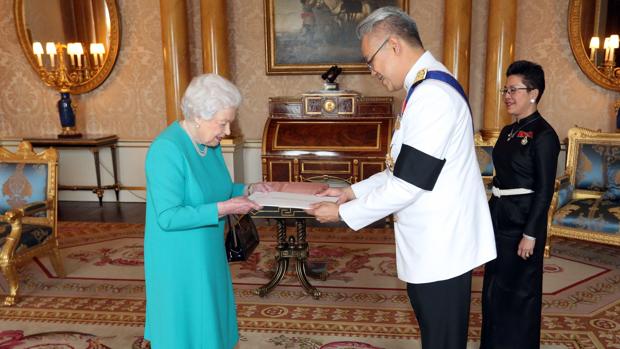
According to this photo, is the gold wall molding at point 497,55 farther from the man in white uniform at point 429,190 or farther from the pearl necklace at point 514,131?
the man in white uniform at point 429,190

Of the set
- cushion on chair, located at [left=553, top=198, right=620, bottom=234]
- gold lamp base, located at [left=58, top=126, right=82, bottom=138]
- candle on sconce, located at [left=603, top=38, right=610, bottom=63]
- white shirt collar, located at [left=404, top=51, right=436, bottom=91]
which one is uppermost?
candle on sconce, located at [left=603, top=38, right=610, bottom=63]

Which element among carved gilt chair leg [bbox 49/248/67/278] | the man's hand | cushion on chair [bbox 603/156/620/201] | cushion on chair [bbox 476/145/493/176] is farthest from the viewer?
cushion on chair [bbox 476/145/493/176]

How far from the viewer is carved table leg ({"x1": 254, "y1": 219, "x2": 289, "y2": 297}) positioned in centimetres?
371

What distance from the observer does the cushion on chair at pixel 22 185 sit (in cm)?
404

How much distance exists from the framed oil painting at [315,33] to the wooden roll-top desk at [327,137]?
0.57 m

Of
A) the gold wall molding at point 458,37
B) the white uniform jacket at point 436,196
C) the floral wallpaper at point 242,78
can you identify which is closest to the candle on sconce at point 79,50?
the floral wallpaper at point 242,78

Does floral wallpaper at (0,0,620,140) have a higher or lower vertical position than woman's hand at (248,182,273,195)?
higher

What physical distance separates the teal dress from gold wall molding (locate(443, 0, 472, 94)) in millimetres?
4276

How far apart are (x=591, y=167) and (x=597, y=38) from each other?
1.69 meters

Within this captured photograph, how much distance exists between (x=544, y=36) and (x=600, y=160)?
182 cm

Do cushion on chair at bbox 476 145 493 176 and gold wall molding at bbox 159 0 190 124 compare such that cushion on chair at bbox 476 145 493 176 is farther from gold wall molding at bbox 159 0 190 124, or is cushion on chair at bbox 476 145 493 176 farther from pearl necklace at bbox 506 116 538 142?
gold wall molding at bbox 159 0 190 124

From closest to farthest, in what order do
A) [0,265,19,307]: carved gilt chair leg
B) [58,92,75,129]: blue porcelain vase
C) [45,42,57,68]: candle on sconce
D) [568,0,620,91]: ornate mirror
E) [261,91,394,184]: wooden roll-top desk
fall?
[0,265,19,307]: carved gilt chair leg < [261,91,394,184]: wooden roll-top desk < [568,0,620,91]: ornate mirror < [58,92,75,129]: blue porcelain vase < [45,42,57,68]: candle on sconce

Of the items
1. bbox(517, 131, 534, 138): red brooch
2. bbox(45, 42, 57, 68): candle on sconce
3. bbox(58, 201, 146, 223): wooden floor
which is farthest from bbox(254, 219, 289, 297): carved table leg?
bbox(45, 42, 57, 68): candle on sconce

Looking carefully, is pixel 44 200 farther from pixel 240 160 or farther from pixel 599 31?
pixel 599 31
